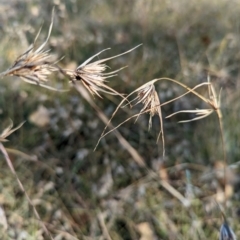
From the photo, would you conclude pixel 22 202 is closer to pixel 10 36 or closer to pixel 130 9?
pixel 10 36

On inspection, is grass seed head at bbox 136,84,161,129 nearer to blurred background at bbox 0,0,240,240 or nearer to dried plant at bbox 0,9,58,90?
dried plant at bbox 0,9,58,90

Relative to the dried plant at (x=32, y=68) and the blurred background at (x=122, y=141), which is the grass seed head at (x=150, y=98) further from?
the blurred background at (x=122, y=141)

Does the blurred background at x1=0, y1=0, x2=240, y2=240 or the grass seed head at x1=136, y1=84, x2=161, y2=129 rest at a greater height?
the grass seed head at x1=136, y1=84, x2=161, y2=129

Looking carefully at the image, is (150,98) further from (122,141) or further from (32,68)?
(122,141)

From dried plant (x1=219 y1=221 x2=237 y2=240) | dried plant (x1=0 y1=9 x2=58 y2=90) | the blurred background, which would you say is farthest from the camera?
the blurred background

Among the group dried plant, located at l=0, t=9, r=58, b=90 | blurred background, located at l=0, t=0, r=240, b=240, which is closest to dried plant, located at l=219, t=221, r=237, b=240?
blurred background, located at l=0, t=0, r=240, b=240

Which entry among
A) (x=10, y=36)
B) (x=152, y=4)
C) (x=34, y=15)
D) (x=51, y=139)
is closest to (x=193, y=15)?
(x=152, y=4)

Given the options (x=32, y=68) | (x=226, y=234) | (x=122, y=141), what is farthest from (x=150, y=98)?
(x=122, y=141)

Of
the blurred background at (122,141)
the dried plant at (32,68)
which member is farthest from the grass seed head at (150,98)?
the blurred background at (122,141)
